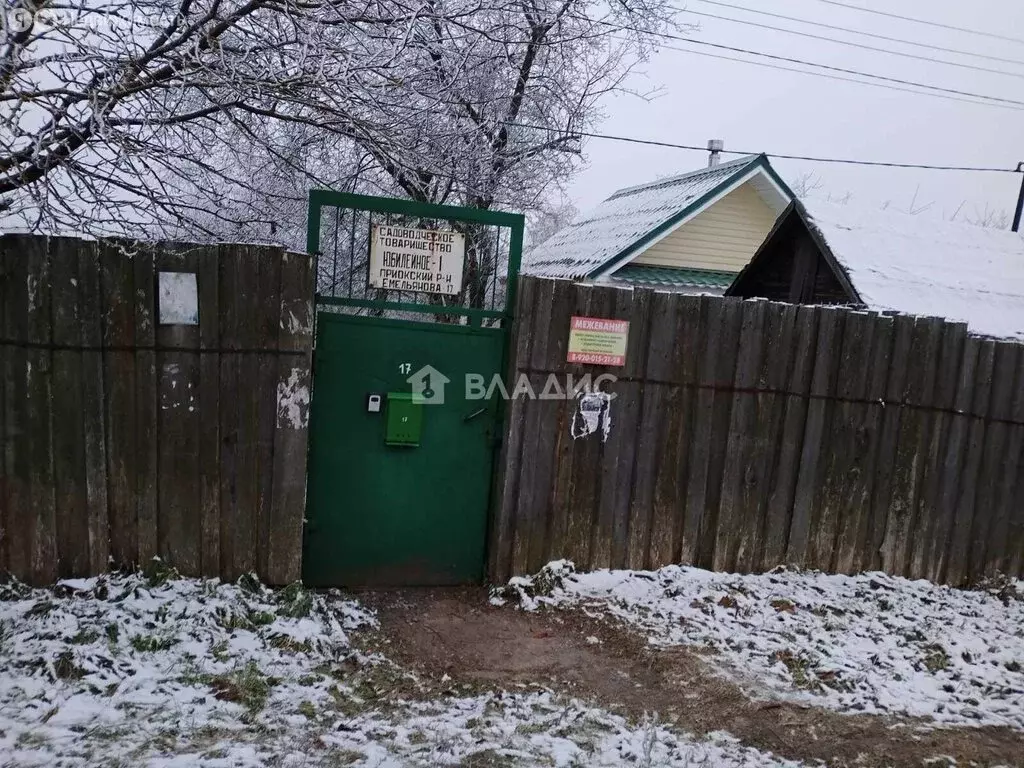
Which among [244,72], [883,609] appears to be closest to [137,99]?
[244,72]

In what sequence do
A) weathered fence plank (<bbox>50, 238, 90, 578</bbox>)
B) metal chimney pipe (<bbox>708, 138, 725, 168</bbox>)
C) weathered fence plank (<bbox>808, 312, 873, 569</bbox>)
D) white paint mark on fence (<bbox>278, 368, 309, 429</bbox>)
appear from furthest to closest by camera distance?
1. metal chimney pipe (<bbox>708, 138, 725, 168</bbox>)
2. weathered fence plank (<bbox>808, 312, 873, 569</bbox>)
3. white paint mark on fence (<bbox>278, 368, 309, 429</bbox>)
4. weathered fence plank (<bbox>50, 238, 90, 578</bbox>)

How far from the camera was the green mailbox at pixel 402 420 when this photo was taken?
4973mm

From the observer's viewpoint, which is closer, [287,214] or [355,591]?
[355,591]

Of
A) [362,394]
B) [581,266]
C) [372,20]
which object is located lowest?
[362,394]

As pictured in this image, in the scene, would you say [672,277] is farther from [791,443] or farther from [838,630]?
[838,630]

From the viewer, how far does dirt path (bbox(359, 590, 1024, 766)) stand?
3613mm

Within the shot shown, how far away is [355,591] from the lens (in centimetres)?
507

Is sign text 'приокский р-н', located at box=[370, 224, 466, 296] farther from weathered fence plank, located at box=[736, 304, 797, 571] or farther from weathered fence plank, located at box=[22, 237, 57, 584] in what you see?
weathered fence plank, located at box=[736, 304, 797, 571]

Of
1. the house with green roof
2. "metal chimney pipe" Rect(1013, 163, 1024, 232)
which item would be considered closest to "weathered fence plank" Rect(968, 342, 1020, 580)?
the house with green roof

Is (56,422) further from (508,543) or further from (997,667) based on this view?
(997,667)

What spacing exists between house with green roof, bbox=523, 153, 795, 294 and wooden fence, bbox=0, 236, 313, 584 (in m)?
8.25

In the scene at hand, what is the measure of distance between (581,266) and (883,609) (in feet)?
28.4

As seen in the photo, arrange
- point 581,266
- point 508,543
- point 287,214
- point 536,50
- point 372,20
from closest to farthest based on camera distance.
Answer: point 372,20, point 508,543, point 287,214, point 536,50, point 581,266

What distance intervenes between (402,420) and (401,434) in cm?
10
